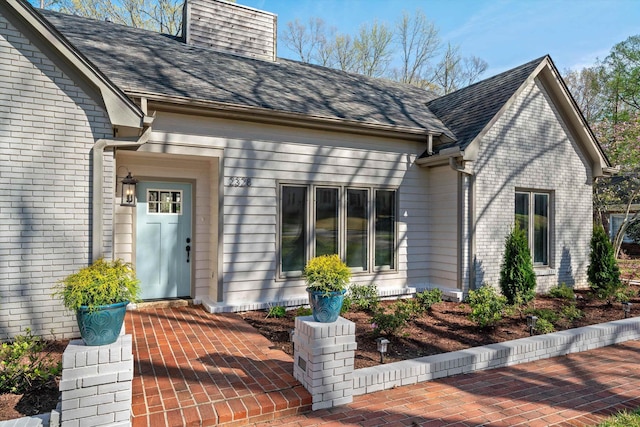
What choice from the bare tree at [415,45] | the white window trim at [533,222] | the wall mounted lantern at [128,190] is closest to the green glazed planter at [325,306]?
the wall mounted lantern at [128,190]

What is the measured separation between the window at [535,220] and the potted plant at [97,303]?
8.01 m

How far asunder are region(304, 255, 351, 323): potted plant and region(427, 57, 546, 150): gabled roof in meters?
4.76

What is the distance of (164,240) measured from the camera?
685 cm

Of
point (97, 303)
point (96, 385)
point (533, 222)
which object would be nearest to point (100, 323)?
point (97, 303)

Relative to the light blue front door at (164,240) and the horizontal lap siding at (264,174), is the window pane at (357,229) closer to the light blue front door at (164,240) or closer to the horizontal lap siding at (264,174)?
the horizontal lap siding at (264,174)

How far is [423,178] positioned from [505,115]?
2.16 meters

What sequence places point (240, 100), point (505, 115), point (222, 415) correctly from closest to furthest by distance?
point (222, 415) → point (240, 100) → point (505, 115)

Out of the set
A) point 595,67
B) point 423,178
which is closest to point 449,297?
point 423,178

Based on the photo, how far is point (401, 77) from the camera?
22.3 m

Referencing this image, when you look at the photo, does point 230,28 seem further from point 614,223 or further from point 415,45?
point 614,223

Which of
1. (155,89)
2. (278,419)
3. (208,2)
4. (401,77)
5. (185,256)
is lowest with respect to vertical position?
(278,419)

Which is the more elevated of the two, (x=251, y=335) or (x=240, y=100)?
(x=240, y=100)

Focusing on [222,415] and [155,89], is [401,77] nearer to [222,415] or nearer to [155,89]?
[155,89]

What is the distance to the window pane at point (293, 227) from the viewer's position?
6.99 meters
